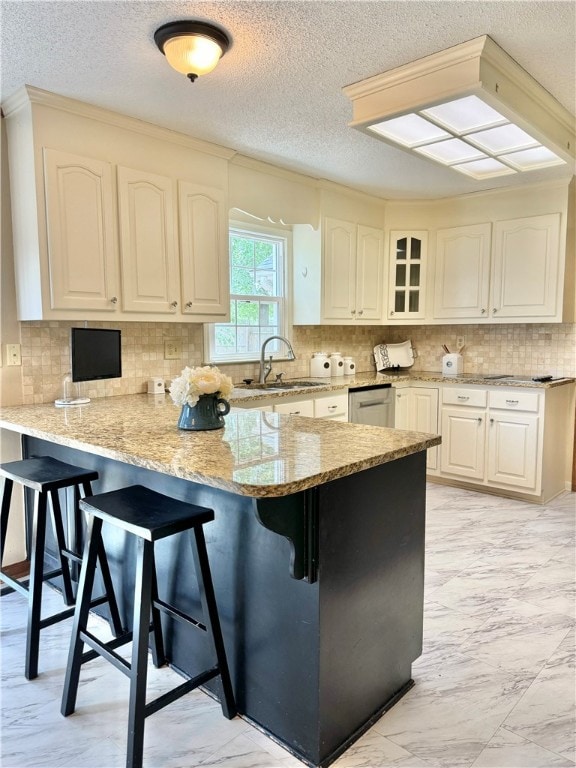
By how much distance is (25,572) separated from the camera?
110 inches

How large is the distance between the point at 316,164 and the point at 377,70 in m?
1.38

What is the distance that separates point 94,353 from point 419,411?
9.23 ft

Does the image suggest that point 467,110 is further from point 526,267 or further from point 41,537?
point 41,537

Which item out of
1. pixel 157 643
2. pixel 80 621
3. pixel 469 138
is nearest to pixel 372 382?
pixel 469 138

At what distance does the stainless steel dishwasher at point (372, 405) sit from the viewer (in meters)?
4.09

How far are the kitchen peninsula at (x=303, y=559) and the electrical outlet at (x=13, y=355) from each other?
77 cm

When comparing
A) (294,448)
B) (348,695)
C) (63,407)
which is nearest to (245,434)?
(294,448)

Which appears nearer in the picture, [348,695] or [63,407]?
[348,695]

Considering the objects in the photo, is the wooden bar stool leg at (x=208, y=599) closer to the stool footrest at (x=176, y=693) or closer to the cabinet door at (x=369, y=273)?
the stool footrest at (x=176, y=693)

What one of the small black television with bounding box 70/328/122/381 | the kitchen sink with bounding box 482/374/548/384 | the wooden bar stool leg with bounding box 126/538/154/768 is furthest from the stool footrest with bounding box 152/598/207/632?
the kitchen sink with bounding box 482/374/548/384

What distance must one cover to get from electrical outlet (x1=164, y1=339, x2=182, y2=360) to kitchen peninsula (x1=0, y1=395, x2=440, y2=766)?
1318 millimetres

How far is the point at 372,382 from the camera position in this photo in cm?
423

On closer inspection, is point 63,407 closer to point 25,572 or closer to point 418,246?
point 25,572

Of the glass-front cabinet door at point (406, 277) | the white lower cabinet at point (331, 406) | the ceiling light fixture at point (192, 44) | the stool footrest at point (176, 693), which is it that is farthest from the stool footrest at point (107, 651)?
the glass-front cabinet door at point (406, 277)
